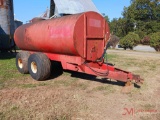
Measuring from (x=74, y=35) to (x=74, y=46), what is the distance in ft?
1.14

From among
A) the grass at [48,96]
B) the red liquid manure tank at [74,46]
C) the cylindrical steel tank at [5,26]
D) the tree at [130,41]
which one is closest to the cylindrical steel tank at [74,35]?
the red liquid manure tank at [74,46]

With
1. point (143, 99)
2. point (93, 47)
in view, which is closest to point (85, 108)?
point (143, 99)

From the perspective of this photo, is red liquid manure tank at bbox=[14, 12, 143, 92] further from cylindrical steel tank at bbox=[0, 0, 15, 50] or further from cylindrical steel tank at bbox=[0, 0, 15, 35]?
cylindrical steel tank at bbox=[0, 0, 15, 35]

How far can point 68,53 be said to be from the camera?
6.73 metres

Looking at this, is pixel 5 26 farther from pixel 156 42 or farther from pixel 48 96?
pixel 156 42

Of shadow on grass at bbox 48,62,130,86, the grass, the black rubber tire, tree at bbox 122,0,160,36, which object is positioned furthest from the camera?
tree at bbox 122,0,160,36

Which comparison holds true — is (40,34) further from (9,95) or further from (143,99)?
(143,99)

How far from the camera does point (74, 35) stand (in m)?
6.27

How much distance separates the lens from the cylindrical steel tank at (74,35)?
6.38m

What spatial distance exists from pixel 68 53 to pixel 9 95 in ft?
7.57

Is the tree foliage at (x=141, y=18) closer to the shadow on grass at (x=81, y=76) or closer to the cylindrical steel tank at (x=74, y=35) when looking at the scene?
the shadow on grass at (x=81, y=76)

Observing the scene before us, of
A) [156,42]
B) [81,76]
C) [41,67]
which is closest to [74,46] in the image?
[41,67]

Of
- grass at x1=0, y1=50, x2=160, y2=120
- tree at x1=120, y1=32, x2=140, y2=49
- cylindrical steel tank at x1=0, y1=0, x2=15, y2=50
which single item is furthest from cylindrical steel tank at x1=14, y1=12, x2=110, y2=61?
tree at x1=120, y1=32, x2=140, y2=49

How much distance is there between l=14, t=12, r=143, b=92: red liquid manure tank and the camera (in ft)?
20.7
